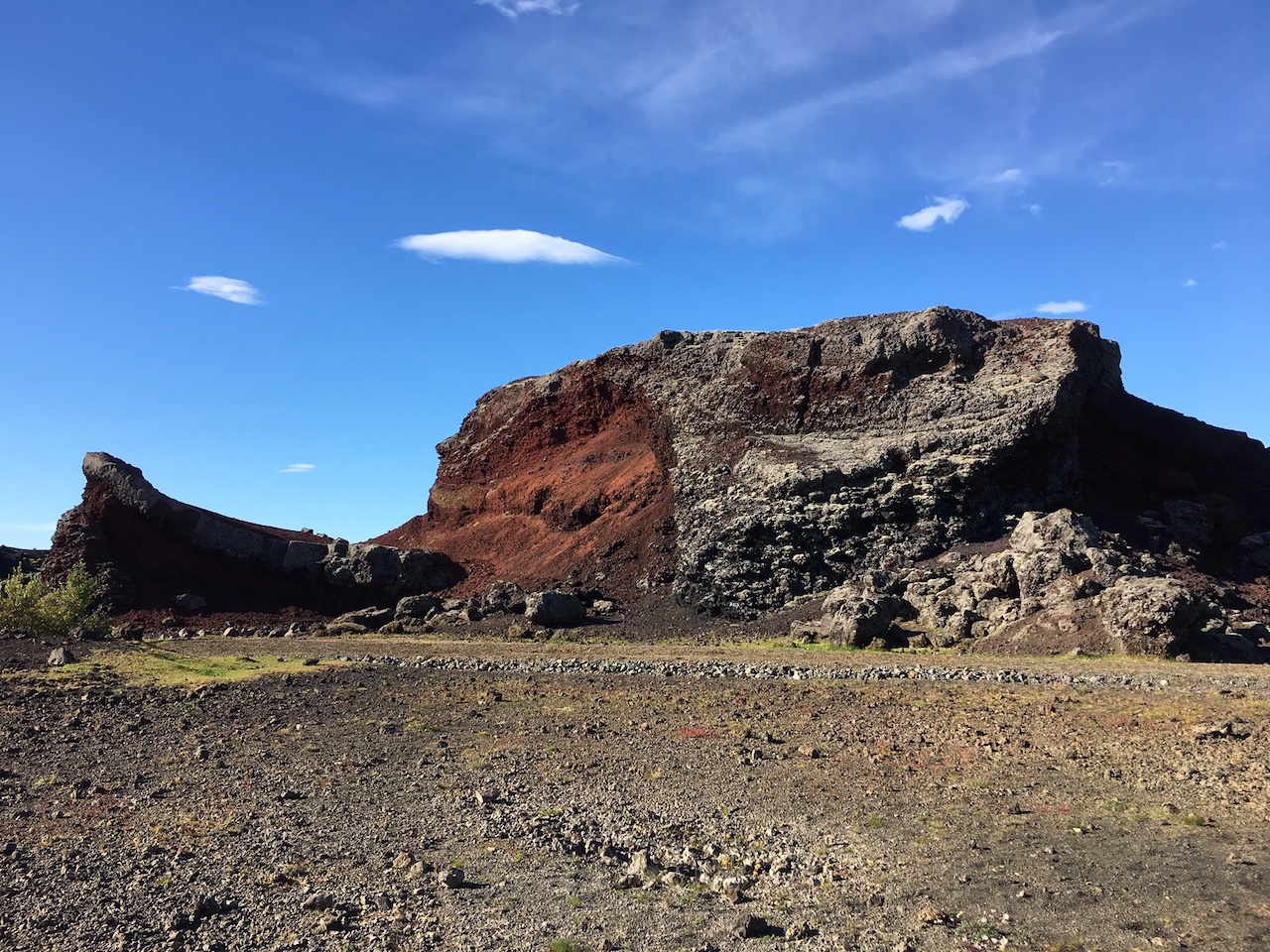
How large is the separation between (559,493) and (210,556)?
1339 centimetres

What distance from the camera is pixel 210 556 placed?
35.7 meters

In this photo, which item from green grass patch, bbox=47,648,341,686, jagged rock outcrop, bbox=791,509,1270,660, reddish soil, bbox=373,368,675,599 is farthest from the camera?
reddish soil, bbox=373,368,675,599

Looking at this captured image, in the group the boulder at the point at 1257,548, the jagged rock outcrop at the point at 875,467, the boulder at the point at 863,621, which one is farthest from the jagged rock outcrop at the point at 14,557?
→ the boulder at the point at 1257,548

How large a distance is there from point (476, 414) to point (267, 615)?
61.5ft

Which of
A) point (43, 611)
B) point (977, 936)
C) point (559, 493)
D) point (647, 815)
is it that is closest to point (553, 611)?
point (559, 493)

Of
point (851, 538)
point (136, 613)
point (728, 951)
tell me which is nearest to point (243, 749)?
point (728, 951)

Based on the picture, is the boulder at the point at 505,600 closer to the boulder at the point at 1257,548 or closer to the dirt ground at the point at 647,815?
the dirt ground at the point at 647,815

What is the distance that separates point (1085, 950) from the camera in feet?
19.8

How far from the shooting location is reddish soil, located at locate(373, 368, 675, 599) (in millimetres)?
33281

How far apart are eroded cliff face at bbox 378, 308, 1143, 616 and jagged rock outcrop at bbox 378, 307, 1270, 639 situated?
7 cm

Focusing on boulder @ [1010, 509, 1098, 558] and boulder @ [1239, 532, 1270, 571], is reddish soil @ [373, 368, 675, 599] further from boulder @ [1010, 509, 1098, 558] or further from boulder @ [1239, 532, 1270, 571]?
boulder @ [1239, 532, 1270, 571]

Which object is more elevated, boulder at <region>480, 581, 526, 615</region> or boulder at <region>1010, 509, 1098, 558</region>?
boulder at <region>1010, 509, 1098, 558</region>

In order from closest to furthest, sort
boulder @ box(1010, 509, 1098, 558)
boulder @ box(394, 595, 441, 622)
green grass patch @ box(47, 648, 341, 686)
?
green grass patch @ box(47, 648, 341, 686) < boulder @ box(1010, 509, 1098, 558) < boulder @ box(394, 595, 441, 622)

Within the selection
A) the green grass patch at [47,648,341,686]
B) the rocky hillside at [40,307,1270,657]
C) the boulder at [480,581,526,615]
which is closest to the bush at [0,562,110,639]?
the green grass patch at [47,648,341,686]
